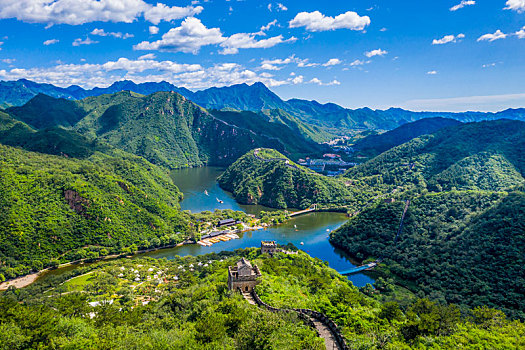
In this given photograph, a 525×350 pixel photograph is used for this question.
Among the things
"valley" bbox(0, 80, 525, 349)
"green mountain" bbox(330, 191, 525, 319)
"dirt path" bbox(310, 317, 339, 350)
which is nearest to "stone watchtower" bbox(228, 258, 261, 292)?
"valley" bbox(0, 80, 525, 349)

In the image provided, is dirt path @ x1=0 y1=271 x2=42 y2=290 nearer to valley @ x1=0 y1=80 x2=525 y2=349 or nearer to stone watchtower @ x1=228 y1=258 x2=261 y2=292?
valley @ x1=0 y1=80 x2=525 y2=349

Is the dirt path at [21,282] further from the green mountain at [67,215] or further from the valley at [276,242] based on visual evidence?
the green mountain at [67,215]

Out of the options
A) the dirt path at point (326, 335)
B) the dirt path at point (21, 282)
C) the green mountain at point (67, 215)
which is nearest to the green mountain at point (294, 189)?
the green mountain at point (67, 215)

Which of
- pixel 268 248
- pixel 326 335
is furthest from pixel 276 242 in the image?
pixel 326 335

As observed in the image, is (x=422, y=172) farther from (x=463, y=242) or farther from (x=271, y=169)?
(x=463, y=242)

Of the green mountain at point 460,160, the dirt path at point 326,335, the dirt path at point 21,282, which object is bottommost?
the dirt path at point 21,282

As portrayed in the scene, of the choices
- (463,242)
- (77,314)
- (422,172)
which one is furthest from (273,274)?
(422,172)
